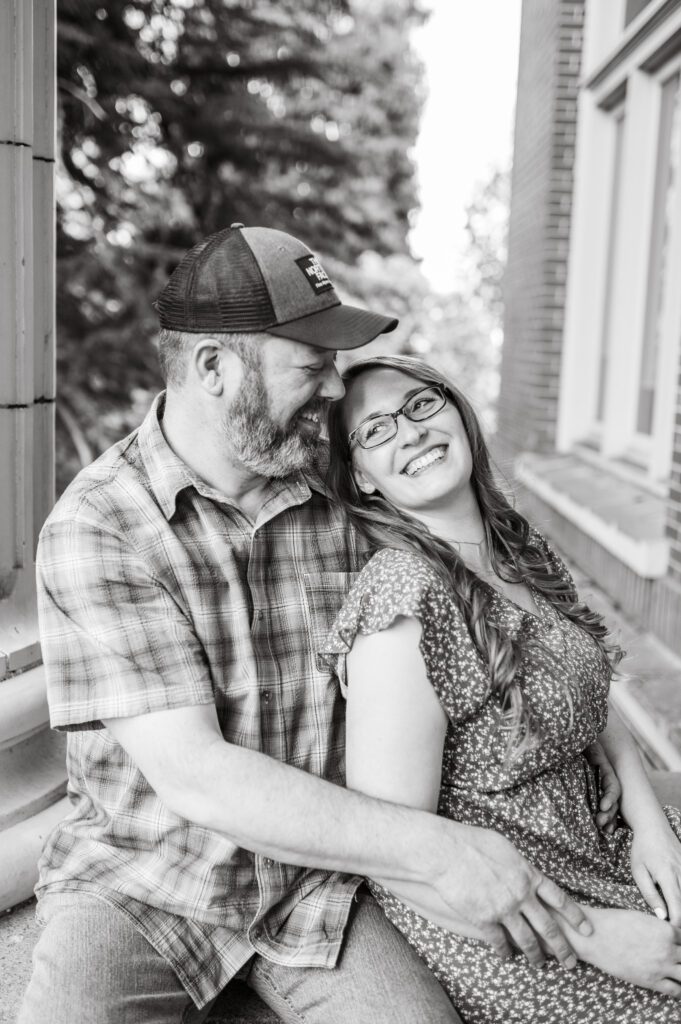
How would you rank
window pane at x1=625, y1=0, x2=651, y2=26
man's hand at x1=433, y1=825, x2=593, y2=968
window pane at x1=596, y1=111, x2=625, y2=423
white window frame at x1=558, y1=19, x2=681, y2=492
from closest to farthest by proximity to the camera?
1. man's hand at x1=433, y1=825, x2=593, y2=968
2. white window frame at x1=558, y1=19, x2=681, y2=492
3. window pane at x1=625, y1=0, x2=651, y2=26
4. window pane at x1=596, y1=111, x2=625, y2=423

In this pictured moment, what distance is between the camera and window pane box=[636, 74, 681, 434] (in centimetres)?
563

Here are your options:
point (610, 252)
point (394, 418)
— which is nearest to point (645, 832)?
point (394, 418)

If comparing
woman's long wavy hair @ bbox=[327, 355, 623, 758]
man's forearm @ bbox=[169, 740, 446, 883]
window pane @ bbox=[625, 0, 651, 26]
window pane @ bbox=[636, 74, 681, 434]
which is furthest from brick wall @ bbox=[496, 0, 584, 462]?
man's forearm @ bbox=[169, 740, 446, 883]

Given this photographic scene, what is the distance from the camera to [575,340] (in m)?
7.11

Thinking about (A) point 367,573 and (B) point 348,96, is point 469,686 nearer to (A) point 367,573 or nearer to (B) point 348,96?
(A) point 367,573

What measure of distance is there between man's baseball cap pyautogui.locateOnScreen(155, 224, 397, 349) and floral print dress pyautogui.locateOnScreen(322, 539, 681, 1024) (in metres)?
0.46

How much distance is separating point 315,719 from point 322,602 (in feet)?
0.77

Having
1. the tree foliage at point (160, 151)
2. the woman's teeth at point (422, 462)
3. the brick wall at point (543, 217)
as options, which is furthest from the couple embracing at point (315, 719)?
the tree foliage at point (160, 151)

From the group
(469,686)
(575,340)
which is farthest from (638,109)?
(469,686)

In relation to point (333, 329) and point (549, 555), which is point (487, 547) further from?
point (333, 329)

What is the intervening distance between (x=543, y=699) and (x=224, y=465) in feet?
2.49

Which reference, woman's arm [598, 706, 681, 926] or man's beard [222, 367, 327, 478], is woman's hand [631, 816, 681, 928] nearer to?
woman's arm [598, 706, 681, 926]

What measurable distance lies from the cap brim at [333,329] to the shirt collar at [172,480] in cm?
31

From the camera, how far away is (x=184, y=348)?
2.05 metres
